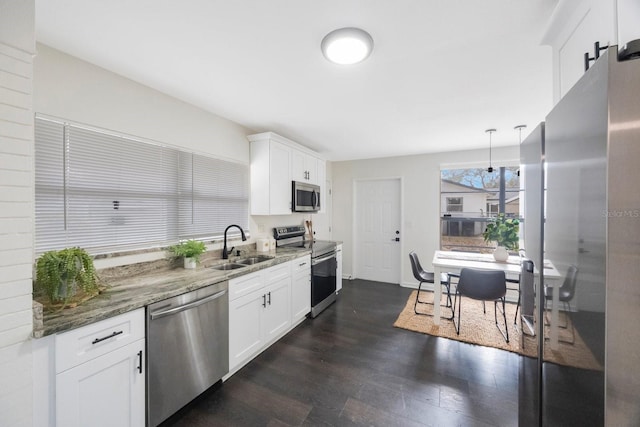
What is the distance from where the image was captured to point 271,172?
3158mm

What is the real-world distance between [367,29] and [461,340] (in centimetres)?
306

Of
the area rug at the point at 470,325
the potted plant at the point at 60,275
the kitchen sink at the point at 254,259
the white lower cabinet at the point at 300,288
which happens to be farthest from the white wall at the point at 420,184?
the potted plant at the point at 60,275

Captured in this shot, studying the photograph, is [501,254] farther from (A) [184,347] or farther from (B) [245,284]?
(A) [184,347]

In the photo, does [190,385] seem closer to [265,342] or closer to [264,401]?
[264,401]

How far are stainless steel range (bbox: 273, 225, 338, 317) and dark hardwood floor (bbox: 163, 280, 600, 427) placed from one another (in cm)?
50

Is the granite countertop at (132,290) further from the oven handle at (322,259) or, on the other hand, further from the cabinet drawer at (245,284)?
the oven handle at (322,259)

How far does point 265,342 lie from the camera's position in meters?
2.53

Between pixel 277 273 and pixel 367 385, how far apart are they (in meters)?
1.30

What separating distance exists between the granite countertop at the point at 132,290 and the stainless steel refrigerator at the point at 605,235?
6.38 ft

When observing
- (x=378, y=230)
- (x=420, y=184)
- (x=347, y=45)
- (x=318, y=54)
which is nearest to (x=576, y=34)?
(x=347, y=45)

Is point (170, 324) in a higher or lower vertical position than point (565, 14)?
lower

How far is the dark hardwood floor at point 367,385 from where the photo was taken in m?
1.75

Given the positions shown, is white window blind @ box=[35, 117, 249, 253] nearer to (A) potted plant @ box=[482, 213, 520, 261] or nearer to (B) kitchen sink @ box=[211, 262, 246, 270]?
(B) kitchen sink @ box=[211, 262, 246, 270]

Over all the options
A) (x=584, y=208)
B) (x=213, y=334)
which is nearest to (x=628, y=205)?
(x=584, y=208)
